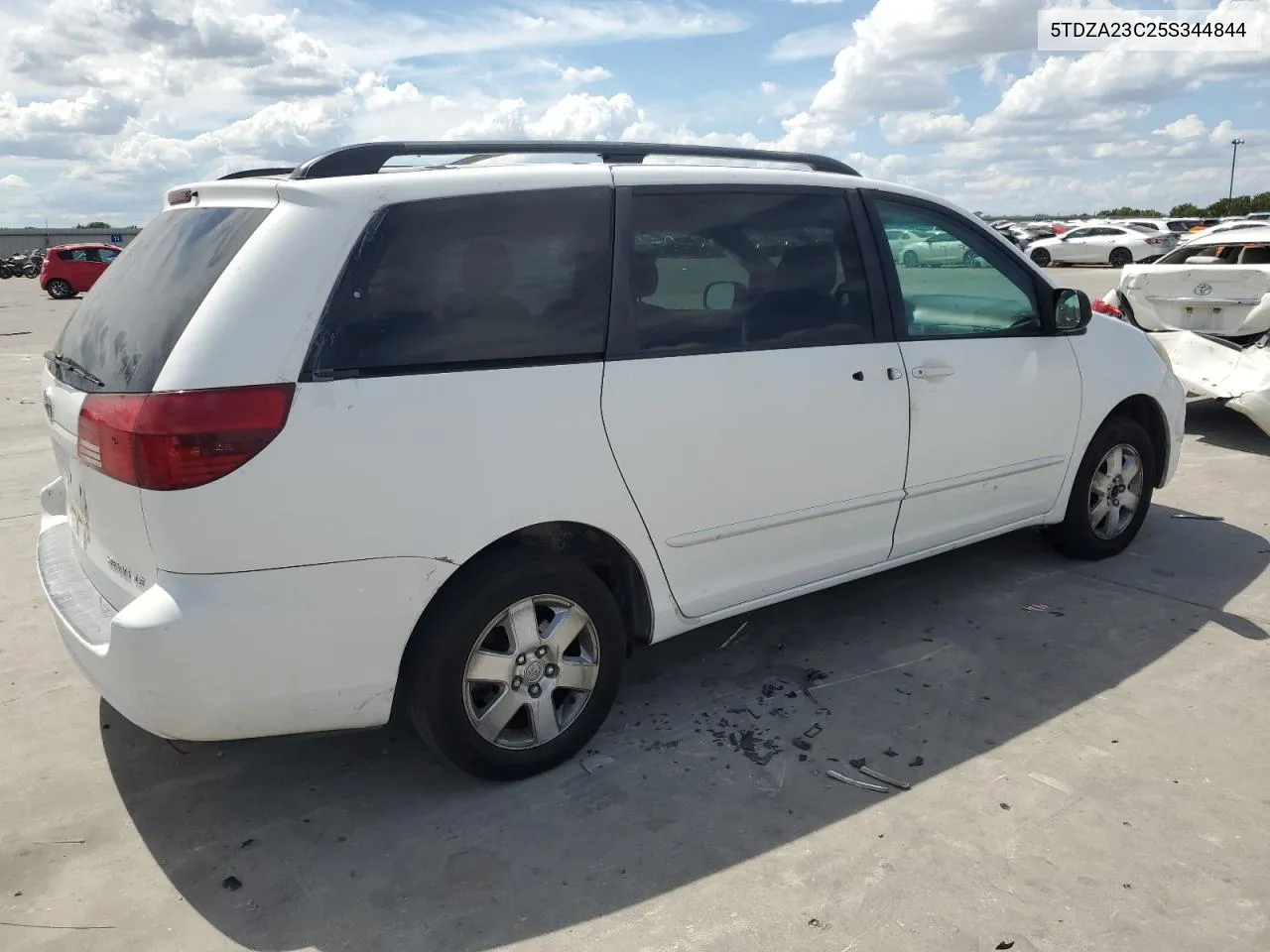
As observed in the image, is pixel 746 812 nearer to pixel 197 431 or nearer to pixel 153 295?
pixel 197 431

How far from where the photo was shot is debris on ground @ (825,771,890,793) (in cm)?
319

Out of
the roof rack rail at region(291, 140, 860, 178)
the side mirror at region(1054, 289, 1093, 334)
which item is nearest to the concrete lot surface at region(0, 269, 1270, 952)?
the side mirror at region(1054, 289, 1093, 334)

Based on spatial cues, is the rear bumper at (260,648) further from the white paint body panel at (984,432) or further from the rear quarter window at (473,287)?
the white paint body panel at (984,432)

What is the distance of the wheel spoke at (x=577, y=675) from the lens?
3.27 m

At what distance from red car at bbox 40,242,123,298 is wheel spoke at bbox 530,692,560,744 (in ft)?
102

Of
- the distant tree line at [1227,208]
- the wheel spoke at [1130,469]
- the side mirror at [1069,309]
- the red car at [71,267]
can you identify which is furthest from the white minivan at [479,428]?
the distant tree line at [1227,208]

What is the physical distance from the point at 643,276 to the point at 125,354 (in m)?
1.56

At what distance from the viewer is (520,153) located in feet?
11.0

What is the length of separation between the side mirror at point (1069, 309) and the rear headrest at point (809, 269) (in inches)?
52.0

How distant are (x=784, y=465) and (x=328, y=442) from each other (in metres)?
1.64

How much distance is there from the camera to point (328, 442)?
2682 millimetres

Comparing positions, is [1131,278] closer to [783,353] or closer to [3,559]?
[783,353]

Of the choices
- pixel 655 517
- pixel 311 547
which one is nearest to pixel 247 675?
pixel 311 547

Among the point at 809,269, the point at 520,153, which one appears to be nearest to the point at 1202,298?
the point at 809,269
